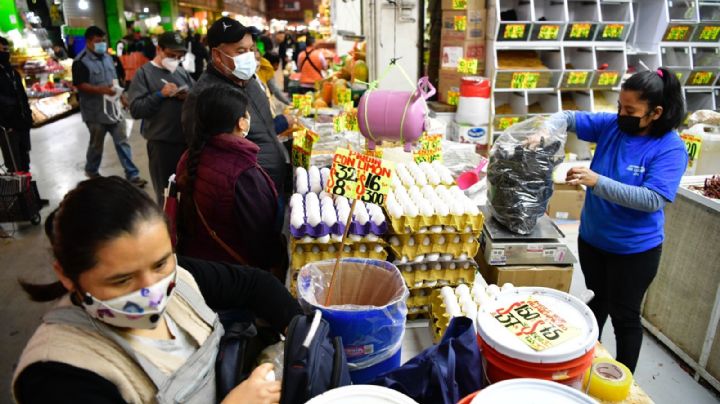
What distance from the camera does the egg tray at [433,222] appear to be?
6.62 feet

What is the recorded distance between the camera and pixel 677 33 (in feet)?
20.2

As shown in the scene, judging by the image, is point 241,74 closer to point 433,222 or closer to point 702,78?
point 433,222

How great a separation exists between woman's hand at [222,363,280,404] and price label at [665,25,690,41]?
22.9 feet

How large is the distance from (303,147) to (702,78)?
6188 mm

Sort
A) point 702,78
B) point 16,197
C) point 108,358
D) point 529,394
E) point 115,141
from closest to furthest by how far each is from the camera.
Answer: point 108,358 < point 529,394 < point 16,197 < point 115,141 < point 702,78

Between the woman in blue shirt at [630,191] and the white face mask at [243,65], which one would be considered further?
the white face mask at [243,65]

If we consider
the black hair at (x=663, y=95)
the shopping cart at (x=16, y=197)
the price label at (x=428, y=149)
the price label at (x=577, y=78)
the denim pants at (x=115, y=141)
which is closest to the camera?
the black hair at (x=663, y=95)

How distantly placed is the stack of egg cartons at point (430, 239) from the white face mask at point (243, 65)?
1.40 meters

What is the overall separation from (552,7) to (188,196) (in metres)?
5.42

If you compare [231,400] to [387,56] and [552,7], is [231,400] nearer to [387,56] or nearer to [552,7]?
[387,56]

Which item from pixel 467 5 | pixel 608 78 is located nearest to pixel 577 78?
pixel 608 78

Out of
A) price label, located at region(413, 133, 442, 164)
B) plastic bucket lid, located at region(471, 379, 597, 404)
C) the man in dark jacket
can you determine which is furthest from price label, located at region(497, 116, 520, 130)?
the man in dark jacket

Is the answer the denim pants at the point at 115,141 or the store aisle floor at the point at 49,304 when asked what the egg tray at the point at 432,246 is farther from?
the denim pants at the point at 115,141

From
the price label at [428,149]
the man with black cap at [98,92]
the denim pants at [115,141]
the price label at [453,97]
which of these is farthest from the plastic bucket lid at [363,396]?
the denim pants at [115,141]
